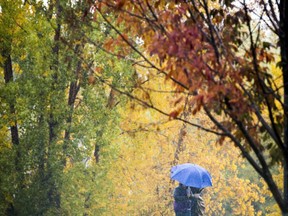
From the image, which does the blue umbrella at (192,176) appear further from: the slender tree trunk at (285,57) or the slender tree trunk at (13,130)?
the slender tree trunk at (285,57)

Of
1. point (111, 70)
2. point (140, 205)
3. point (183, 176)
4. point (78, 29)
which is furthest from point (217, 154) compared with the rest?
point (78, 29)

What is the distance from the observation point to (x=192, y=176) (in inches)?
450

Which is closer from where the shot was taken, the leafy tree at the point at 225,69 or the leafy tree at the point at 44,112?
the leafy tree at the point at 225,69

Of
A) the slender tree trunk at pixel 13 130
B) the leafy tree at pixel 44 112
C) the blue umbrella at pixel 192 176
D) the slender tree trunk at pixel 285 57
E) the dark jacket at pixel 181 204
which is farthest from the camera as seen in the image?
the blue umbrella at pixel 192 176

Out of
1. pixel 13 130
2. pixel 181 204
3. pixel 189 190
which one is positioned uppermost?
pixel 13 130

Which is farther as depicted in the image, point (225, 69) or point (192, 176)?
point (192, 176)

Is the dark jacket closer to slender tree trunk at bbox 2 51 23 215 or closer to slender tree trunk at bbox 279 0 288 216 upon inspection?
slender tree trunk at bbox 2 51 23 215

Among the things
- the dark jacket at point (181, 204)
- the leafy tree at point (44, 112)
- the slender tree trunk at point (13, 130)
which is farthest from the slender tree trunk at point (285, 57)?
the dark jacket at point (181, 204)

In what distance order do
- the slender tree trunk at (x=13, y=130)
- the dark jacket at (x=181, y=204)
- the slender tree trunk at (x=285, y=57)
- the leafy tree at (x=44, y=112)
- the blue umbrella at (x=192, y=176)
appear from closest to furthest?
the slender tree trunk at (x=285, y=57) → the leafy tree at (x=44, y=112) → the slender tree trunk at (x=13, y=130) → the dark jacket at (x=181, y=204) → the blue umbrella at (x=192, y=176)

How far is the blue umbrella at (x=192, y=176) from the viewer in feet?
37.0

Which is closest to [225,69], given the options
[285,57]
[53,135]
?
[285,57]

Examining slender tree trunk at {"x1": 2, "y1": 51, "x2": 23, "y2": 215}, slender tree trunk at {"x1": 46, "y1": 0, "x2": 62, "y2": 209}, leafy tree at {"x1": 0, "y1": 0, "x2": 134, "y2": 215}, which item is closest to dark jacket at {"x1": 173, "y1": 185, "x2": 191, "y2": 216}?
leafy tree at {"x1": 0, "y1": 0, "x2": 134, "y2": 215}

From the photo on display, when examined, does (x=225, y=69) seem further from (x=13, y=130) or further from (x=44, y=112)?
(x=13, y=130)

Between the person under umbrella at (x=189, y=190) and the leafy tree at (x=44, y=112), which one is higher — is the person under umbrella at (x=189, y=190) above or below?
below
